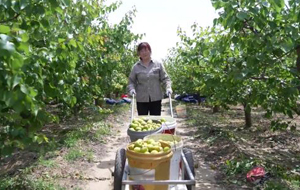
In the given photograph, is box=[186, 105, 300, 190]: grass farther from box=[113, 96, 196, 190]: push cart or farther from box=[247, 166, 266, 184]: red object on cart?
box=[113, 96, 196, 190]: push cart

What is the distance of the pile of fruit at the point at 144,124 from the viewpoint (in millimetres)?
3652

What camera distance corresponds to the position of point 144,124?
380cm

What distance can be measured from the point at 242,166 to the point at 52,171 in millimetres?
2961

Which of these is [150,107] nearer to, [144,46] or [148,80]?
[148,80]

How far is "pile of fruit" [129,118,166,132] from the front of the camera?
144 inches

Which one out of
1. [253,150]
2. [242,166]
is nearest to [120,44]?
[253,150]

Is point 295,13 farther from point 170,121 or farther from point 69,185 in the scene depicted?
point 69,185

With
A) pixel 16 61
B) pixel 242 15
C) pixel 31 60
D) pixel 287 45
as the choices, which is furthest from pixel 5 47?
pixel 287 45

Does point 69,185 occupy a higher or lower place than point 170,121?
lower

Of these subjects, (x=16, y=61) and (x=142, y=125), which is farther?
(x=142, y=125)

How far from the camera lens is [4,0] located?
2.10 m

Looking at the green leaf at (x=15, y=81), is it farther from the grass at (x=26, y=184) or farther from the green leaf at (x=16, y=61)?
the grass at (x=26, y=184)

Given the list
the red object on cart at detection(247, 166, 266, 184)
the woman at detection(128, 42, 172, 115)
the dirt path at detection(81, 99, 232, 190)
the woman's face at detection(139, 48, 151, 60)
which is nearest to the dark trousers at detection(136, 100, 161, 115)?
the woman at detection(128, 42, 172, 115)

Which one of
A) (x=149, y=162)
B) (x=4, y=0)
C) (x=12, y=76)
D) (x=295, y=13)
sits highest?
(x=295, y=13)
